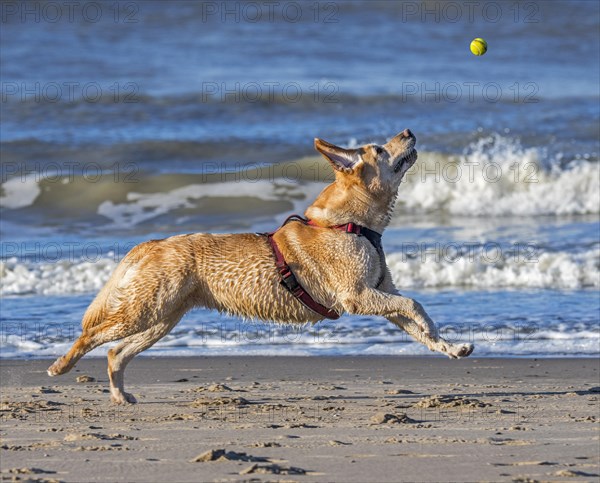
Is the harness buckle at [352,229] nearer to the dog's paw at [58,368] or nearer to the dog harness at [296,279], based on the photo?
the dog harness at [296,279]

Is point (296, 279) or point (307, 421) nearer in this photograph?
point (307, 421)

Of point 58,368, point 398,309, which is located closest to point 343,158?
point 398,309

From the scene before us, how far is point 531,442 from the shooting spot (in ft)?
18.4

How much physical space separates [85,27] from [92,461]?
78.9 ft

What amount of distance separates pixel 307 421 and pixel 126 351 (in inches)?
55.0

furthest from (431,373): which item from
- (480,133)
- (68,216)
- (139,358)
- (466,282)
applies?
(480,133)

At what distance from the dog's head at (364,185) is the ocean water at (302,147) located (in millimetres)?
1639

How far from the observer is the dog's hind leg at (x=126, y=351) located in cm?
688

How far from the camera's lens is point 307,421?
620cm

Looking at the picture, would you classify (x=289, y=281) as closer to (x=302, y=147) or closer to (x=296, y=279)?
(x=296, y=279)

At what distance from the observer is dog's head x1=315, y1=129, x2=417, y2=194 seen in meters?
7.08

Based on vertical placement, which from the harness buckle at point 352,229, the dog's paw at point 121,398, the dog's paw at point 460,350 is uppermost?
the harness buckle at point 352,229

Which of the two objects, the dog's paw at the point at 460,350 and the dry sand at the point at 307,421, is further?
the dog's paw at the point at 460,350

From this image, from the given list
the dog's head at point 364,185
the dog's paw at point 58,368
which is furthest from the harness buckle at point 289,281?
the dog's paw at point 58,368
